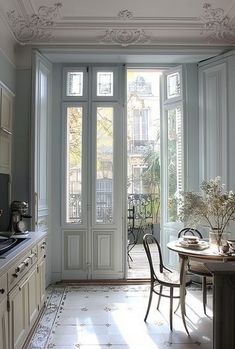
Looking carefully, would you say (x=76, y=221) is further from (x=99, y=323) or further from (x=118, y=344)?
(x=118, y=344)

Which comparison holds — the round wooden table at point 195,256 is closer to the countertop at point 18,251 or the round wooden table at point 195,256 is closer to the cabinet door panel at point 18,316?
the countertop at point 18,251

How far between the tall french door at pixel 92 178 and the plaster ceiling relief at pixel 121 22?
68cm

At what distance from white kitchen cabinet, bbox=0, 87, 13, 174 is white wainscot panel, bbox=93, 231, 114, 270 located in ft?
5.59

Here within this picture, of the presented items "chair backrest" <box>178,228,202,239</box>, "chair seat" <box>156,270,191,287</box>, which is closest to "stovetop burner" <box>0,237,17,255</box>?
"chair seat" <box>156,270,191,287</box>

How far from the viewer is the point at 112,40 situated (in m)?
4.30

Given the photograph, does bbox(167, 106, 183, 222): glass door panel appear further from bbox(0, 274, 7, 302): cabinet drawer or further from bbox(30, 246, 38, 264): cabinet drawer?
bbox(0, 274, 7, 302): cabinet drawer

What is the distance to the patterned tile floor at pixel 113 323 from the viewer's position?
3.00 meters

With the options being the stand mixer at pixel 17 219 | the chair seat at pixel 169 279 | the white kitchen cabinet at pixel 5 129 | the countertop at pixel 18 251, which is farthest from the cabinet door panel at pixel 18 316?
the white kitchen cabinet at pixel 5 129

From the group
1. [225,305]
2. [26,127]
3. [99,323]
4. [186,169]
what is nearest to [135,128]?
[186,169]

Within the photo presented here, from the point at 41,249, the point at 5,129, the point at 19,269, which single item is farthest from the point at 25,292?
the point at 5,129

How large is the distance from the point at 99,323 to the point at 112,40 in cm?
342

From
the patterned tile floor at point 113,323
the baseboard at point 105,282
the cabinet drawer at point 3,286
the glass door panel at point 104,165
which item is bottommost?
the patterned tile floor at point 113,323

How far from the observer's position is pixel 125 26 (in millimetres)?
4117

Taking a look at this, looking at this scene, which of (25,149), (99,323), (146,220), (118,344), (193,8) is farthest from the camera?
(146,220)
